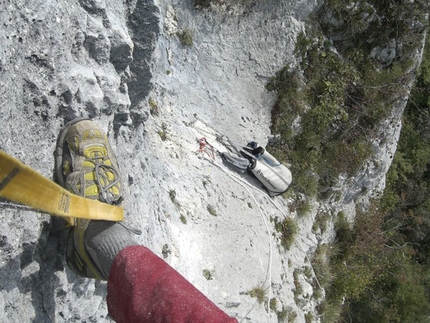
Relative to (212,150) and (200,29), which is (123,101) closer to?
(212,150)

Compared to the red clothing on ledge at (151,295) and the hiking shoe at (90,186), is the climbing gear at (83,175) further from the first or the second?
the red clothing on ledge at (151,295)

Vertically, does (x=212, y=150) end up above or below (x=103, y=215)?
below

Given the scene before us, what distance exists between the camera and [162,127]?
5617 millimetres

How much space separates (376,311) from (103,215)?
9.44 metres

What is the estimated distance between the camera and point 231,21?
22.6ft

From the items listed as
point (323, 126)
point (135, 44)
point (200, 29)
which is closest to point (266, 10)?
point (200, 29)

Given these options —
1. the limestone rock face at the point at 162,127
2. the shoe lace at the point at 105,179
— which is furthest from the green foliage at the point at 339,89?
the shoe lace at the point at 105,179

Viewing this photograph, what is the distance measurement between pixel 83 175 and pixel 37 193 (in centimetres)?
80

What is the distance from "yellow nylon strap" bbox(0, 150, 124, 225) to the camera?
1962 mm

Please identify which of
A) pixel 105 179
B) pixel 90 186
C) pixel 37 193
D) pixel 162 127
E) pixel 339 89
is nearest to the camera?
pixel 37 193

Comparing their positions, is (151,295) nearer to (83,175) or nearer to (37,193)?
(37,193)

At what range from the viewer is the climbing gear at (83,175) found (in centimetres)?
277

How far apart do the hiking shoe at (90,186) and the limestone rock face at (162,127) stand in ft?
0.33

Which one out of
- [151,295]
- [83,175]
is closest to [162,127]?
[83,175]
